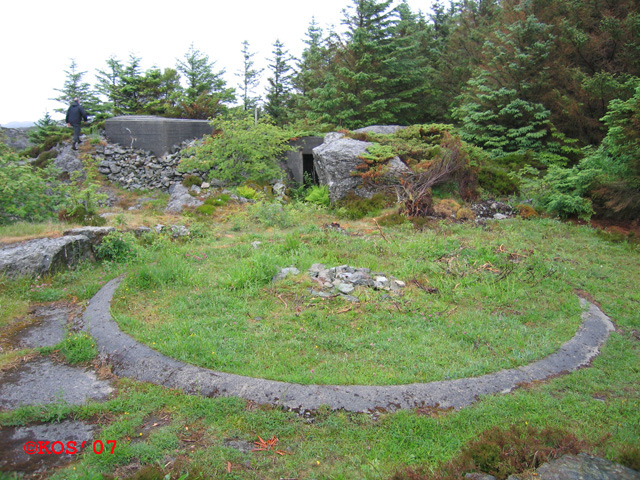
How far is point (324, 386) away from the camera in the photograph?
3.93m

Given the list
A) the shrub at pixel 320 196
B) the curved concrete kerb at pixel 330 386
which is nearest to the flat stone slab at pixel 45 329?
the curved concrete kerb at pixel 330 386

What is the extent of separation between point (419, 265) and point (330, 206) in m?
6.22

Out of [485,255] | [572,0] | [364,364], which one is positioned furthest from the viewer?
[572,0]

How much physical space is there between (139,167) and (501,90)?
13.3 m

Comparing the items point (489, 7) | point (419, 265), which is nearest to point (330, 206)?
point (419, 265)

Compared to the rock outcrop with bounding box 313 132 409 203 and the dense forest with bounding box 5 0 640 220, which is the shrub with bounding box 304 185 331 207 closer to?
the rock outcrop with bounding box 313 132 409 203

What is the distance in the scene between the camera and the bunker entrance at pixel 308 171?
15.9 meters

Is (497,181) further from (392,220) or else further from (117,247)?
(117,247)

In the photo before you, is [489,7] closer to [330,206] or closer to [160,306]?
[330,206]

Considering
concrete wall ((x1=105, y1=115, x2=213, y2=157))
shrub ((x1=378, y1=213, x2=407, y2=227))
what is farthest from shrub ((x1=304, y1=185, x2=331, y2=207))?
concrete wall ((x1=105, y1=115, x2=213, y2=157))

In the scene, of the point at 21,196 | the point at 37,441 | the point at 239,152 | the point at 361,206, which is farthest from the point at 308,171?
the point at 37,441
